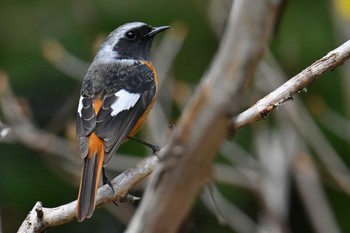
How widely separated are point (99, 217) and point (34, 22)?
205 cm

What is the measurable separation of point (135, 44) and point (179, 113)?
2.16 meters

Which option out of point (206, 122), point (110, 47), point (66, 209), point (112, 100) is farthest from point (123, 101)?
point (206, 122)

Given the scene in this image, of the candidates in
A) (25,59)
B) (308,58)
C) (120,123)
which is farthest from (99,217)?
(120,123)

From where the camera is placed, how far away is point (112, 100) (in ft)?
15.1

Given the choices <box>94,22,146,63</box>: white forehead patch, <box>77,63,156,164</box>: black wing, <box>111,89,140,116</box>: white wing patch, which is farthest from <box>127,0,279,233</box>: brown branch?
<box>94,22,146,63</box>: white forehead patch

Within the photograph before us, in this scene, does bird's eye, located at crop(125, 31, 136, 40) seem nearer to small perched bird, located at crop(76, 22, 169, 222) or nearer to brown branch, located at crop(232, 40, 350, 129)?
small perched bird, located at crop(76, 22, 169, 222)

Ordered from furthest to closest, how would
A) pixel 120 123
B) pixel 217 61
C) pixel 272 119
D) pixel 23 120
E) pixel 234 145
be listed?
pixel 272 119 → pixel 234 145 → pixel 23 120 → pixel 120 123 → pixel 217 61

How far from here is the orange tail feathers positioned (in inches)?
144

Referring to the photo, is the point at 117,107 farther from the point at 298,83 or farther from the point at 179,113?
the point at 179,113

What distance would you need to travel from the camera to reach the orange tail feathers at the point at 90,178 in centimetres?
366

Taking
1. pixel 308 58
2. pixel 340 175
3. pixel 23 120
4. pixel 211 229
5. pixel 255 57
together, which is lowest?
pixel 211 229

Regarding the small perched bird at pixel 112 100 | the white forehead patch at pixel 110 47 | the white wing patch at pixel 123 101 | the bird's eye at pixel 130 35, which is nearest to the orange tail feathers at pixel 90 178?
the small perched bird at pixel 112 100

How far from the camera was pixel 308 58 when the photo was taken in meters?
6.88

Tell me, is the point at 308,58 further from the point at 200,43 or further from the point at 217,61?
the point at 217,61
